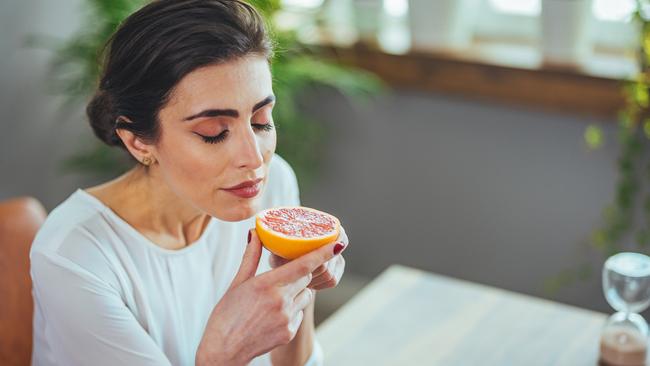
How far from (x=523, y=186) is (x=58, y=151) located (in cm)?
159

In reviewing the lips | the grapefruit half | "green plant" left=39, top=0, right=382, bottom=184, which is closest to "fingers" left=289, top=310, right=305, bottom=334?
the grapefruit half

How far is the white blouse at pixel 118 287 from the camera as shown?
1.49m

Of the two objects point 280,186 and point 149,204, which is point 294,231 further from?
point 280,186

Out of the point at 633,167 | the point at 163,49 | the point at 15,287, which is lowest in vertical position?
the point at 633,167

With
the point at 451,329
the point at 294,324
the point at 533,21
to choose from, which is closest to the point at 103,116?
the point at 294,324

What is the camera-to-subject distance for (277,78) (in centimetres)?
242

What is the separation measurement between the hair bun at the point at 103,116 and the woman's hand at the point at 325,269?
381 mm

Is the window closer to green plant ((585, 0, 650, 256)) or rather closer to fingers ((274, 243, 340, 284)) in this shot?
green plant ((585, 0, 650, 256))

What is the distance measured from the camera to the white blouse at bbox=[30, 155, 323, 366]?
1493 millimetres

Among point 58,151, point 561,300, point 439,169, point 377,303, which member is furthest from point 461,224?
point 58,151

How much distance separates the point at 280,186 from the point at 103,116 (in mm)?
455

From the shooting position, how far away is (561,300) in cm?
297

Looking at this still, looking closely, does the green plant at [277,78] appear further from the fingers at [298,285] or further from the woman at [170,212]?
the fingers at [298,285]

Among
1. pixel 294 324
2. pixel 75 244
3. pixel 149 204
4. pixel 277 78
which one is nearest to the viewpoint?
pixel 294 324
